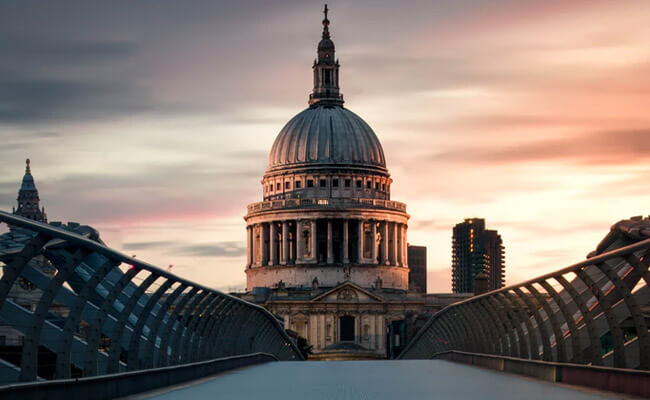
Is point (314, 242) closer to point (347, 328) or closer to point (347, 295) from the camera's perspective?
point (347, 295)

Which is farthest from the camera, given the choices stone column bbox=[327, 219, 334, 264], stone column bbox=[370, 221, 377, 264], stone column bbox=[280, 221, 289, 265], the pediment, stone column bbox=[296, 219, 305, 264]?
stone column bbox=[370, 221, 377, 264]

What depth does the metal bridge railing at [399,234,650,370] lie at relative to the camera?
2181 cm

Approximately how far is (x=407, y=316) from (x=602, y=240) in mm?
143425

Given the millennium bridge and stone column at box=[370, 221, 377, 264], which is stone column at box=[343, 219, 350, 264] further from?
the millennium bridge

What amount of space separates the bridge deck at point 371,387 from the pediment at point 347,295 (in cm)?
15253

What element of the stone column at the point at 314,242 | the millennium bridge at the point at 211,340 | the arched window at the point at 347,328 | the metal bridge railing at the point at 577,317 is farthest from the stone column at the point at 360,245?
the millennium bridge at the point at 211,340

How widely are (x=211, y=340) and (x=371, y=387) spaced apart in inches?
408

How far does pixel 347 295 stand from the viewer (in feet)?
617

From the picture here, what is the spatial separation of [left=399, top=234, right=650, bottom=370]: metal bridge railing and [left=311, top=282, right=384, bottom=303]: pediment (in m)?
130

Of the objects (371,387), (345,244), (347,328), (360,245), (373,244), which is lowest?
(371,387)

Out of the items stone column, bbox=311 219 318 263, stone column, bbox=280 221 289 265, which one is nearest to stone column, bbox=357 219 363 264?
stone column, bbox=311 219 318 263

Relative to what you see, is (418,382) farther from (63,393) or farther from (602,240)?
(602,240)

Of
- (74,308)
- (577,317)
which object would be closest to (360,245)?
(577,317)

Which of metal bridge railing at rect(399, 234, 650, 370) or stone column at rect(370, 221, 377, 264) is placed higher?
stone column at rect(370, 221, 377, 264)
